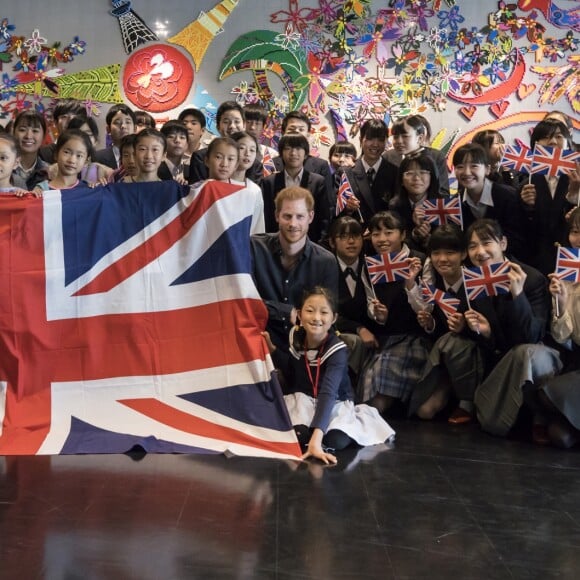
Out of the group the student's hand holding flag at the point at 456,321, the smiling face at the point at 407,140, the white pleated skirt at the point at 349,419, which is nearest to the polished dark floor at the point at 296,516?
the white pleated skirt at the point at 349,419

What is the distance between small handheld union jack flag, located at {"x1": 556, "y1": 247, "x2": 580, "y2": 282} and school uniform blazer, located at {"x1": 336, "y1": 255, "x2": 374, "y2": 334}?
1.01 m

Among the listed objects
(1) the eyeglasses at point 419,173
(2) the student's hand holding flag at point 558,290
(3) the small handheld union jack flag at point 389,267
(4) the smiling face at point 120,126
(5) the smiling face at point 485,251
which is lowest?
(2) the student's hand holding flag at point 558,290

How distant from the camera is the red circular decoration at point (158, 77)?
20.6 ft

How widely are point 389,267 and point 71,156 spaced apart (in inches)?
68.7

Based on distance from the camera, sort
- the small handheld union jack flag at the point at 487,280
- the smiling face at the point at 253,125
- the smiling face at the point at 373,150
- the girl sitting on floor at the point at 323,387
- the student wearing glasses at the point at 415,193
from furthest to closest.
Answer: the smiling face at the point at 253,125 < the smiling face at the point at 373,150 < the student wearing glasses at the point at 415,193 < the small handheld union jack flag at the point at 487,280 < the girl sitting on floor at the point at 323,387

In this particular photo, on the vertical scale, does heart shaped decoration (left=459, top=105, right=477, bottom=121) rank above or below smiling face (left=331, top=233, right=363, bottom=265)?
above

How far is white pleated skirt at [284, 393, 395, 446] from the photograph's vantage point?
10.6 feet

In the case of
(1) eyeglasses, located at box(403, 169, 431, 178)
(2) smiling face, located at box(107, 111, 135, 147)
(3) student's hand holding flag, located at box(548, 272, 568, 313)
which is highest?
(2) smiling face, located at box(107, 111, 135, 147)

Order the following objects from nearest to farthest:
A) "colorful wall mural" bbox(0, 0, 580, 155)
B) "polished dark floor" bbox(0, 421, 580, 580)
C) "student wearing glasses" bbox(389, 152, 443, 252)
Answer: "polished dark floor" bbox(0, 421, 580, 580) < "student wearing glasses" bbox(389, 152, 443, 252) < "colorful wall mural" bbox(0, 0, 580, 155)

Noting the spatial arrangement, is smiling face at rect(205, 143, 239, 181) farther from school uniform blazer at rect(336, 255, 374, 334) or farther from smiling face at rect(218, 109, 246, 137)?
smiling face at rect(218, 109, 246, 137)

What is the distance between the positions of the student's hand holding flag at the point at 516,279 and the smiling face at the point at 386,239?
0.69m

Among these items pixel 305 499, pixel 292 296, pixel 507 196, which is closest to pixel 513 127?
pixel 507 196

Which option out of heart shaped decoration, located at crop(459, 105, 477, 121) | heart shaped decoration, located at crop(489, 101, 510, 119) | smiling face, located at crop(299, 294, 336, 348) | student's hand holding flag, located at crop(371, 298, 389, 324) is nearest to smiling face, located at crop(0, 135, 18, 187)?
smiling face, located at crop(299, 294, 336, 348)

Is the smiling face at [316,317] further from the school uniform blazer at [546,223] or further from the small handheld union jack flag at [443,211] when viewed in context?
the school uniform blazer at [546,223]
